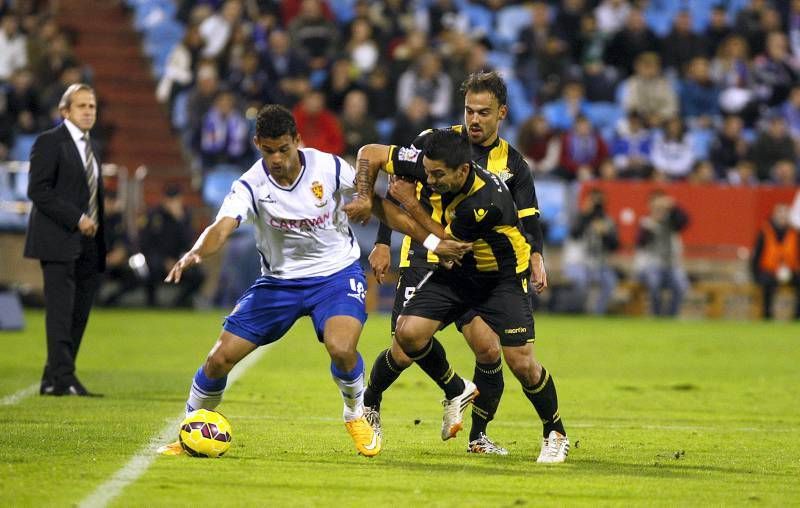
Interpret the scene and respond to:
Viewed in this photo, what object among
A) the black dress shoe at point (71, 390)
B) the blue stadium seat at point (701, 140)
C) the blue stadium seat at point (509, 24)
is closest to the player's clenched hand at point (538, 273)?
the black dress shoe at point (71, 390)

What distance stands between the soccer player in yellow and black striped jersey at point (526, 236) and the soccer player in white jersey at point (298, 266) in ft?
1.31

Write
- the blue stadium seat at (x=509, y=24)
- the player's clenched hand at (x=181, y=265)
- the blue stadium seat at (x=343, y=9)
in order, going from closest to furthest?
the player's clenched hand at (x=181, y=265)
the blue stadium seat at (x=343, y=9)
the blue stadium seat at (x=509, y=24)

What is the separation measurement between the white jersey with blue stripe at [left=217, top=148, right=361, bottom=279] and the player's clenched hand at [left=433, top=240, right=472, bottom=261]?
65 centimetres

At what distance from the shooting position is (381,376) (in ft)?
28.5

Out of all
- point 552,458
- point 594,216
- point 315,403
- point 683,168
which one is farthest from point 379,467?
point 683,168

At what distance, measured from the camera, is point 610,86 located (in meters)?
25.4

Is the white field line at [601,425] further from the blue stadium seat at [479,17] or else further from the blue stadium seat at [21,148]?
the blue stadium seat at [479,17]

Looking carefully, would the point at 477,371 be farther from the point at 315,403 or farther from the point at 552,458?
the point at 315,403

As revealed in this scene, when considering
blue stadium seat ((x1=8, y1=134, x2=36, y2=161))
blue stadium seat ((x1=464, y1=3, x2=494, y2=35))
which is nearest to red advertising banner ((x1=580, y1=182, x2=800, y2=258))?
blue stadium seat ((x1=464, y1=3, x2=494, y2=35))

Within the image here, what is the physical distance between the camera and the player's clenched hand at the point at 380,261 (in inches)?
324

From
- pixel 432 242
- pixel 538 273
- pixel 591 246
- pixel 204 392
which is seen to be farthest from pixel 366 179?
pixel 591 246

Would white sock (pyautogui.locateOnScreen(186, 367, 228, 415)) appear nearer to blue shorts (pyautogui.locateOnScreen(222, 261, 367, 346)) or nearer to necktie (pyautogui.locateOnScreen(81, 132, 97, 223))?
blue shorts (pyautogui.locateOnScreen(222, 261, 367, 346))

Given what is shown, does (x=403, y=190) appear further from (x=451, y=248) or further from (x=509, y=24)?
(x=509, y=24)

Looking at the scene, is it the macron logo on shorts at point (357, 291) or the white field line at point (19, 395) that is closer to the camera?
the macron logo on shorts at point (357, 291)
